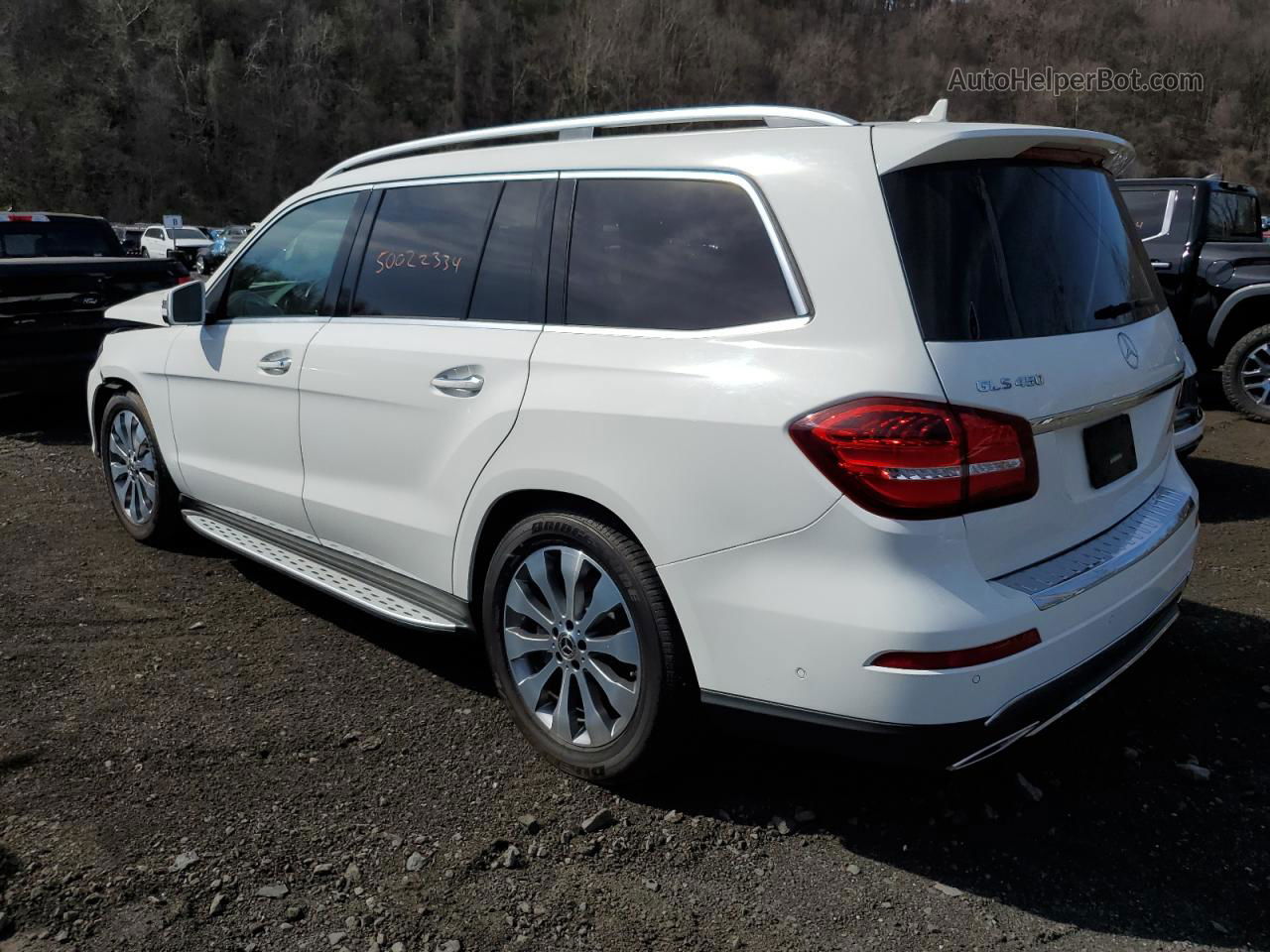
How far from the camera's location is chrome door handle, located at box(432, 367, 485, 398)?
3.13m

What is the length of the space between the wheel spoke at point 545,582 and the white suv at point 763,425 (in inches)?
0.7

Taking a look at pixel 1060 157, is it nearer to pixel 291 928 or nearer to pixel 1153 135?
pixel 291 928

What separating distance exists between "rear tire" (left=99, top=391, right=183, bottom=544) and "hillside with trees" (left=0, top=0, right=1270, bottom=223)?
209ft

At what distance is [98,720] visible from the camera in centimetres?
341

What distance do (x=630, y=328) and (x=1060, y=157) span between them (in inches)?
50.8

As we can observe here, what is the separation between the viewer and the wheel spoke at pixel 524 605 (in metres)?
3.04

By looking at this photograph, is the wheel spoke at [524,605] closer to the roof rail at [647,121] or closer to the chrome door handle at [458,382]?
the chrome door handle at [458,382]

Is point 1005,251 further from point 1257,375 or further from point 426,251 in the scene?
point 1257,375

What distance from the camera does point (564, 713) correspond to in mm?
3053

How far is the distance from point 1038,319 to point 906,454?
618 millimetres

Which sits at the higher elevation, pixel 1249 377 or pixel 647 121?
pixel 647 121

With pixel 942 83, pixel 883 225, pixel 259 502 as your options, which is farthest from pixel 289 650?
pixel 942 83

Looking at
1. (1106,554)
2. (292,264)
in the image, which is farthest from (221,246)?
(1106,554)

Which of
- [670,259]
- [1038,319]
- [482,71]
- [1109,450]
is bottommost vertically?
[1109,450]
